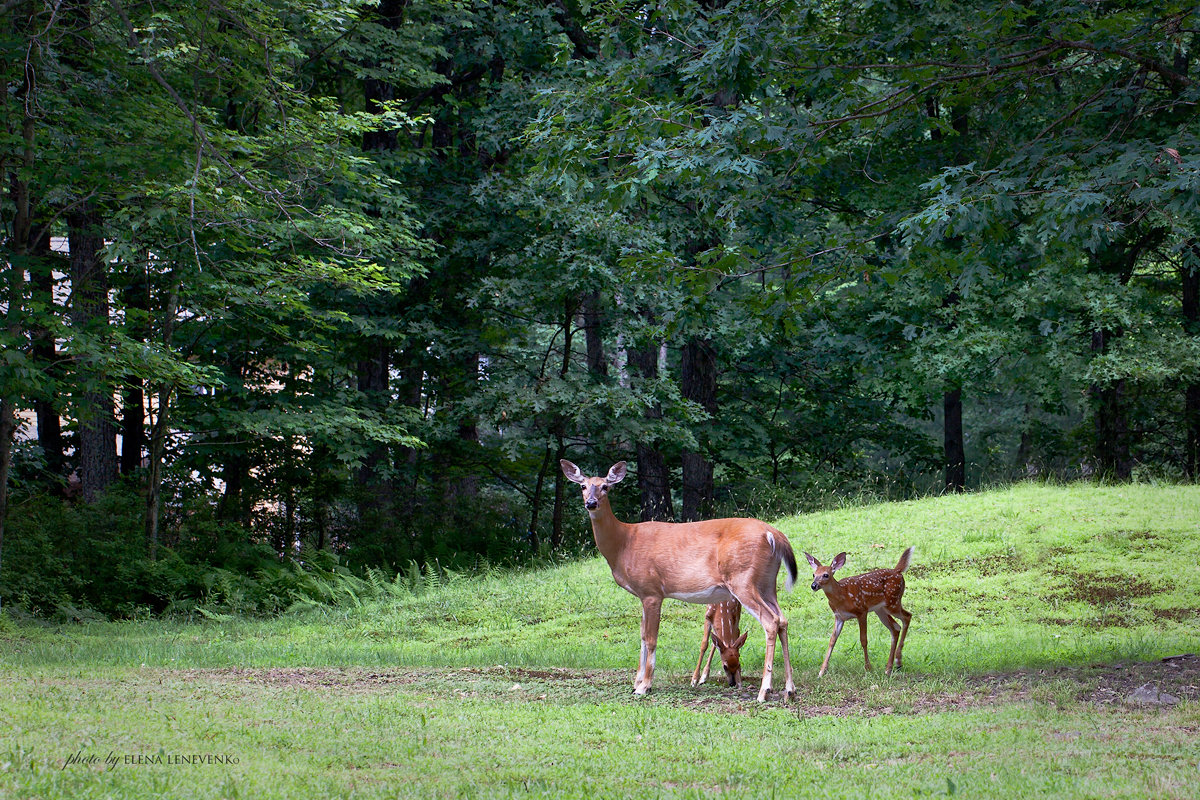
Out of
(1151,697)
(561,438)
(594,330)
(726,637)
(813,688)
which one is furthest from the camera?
(594,330)

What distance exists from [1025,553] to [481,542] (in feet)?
31.3

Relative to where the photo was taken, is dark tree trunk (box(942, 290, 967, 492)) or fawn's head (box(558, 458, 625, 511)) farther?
dark tree trunk (box(942, 290, 967, 492))

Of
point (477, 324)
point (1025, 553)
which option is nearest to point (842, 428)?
point (477, 324)

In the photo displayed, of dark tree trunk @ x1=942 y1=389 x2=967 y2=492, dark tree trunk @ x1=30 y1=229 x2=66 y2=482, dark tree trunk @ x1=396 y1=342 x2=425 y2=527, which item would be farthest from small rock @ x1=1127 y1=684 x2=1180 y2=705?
dark tree trunk @ x1=942 y1=389 x2=967 y2=492

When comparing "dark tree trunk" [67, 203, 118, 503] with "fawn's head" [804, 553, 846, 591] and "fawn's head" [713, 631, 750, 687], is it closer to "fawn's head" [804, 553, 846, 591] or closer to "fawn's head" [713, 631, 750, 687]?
"fawn's head" [713, 631, 750, 687]

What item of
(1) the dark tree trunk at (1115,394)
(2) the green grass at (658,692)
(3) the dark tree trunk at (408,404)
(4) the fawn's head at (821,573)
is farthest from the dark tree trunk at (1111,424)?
(4) the fawn's head at (821,573)

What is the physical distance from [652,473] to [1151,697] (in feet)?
46.2

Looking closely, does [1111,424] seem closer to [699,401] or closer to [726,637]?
[699,401]

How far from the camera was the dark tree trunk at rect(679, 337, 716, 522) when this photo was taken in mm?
20688

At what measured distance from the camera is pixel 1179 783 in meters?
5.02

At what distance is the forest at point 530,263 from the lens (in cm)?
923

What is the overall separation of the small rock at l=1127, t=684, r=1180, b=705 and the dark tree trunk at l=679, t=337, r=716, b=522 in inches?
515

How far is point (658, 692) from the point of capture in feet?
27.2

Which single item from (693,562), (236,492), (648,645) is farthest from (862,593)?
(236,492)
